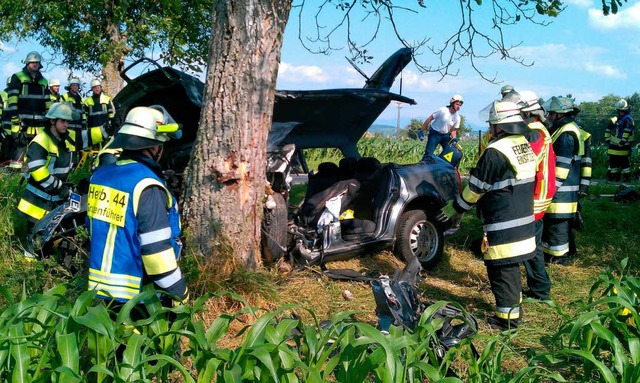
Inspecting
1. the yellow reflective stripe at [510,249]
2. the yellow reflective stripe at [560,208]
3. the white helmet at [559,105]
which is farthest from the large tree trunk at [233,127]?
the yellow reflective stripe at [560,208]

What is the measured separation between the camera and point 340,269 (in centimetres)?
596

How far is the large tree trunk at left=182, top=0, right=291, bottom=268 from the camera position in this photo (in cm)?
483

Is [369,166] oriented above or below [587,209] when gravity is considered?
above

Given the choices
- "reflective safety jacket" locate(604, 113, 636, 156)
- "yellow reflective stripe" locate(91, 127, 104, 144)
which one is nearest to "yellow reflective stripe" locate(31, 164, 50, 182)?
"yellow reflective stripe" locate(91, 127, 104, 144)

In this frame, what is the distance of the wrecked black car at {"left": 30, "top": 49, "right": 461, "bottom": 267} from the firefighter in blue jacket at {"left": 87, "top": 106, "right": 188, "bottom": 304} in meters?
2.13

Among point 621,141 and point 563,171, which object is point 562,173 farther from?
point 621,141

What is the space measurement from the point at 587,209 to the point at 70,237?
7.42m

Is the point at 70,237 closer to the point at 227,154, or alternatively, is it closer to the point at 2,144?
the point at 227,154

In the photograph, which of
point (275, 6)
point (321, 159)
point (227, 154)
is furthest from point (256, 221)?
point (321, 159)

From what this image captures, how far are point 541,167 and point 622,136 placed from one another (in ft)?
32.0

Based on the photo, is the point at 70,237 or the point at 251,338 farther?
the point at 70,237

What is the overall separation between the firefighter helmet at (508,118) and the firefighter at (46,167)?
167 inches

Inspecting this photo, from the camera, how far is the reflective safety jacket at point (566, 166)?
6.39 m

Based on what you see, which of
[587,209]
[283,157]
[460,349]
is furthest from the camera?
[587,209]
